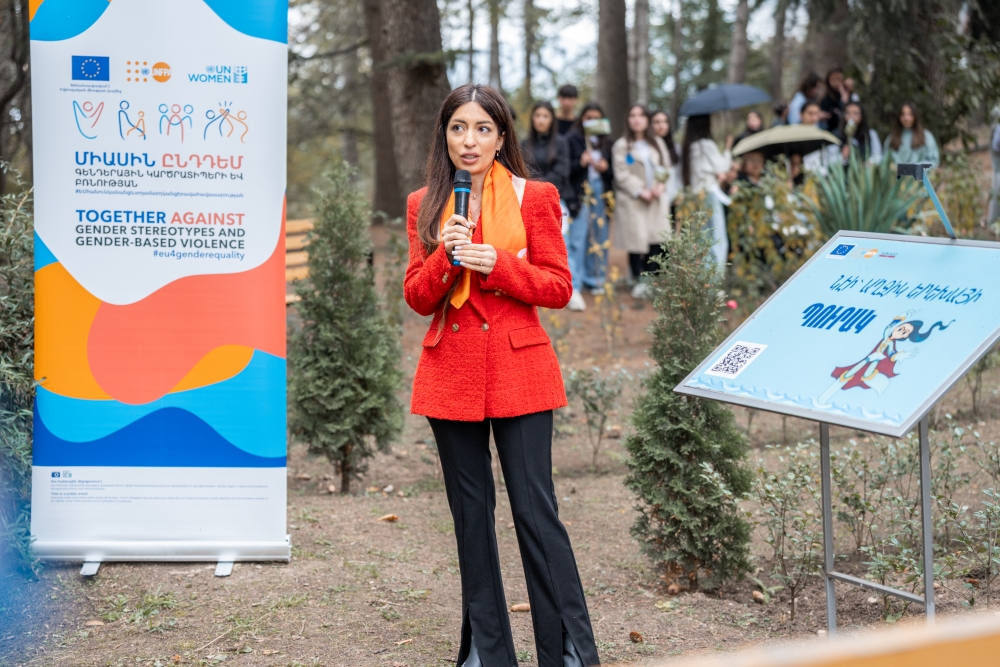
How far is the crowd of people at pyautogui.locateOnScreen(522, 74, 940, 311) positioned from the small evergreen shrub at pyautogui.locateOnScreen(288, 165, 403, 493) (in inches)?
161

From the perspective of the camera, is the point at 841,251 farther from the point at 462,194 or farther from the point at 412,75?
the point at 412,75

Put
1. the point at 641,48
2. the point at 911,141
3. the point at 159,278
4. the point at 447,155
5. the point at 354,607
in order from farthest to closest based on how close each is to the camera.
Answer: the point at 641,48 → the point at 911,141 → the point at 159,278 → the point at 354,607 → the point at 447,155

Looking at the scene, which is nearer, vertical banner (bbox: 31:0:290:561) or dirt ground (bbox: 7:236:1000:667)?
dirt ground (bbox: 7:236:1000:667)

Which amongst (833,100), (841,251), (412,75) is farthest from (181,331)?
(833,100)

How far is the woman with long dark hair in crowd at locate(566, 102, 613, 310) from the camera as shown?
10109 millimetres

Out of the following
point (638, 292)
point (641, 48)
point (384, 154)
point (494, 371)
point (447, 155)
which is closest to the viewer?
point (494, 371)

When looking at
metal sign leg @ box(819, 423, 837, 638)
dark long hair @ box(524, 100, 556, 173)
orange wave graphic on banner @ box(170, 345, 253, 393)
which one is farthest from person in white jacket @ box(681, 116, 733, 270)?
metal sign leg @ box(819, 423, 837, 638)

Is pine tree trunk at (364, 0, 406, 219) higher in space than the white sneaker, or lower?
higher

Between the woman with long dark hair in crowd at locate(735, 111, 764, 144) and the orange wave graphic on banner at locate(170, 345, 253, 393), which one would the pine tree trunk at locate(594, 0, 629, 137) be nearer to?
the woman with long dark hair in crowd at locate(735, 111, 764, 144)

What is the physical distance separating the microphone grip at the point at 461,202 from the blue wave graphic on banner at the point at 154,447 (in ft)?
6.26

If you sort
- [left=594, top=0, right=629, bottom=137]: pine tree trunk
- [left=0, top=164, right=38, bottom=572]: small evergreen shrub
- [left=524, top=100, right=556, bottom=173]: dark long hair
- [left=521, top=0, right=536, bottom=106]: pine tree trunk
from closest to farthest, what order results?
[left=0, top=164, right=38, bottom=572]: small evergreen shrub
[left=524, top=100, right=556, bottom=173]: dark long hair
[left=594, top=0, right=629, bottom=137]: pine tree trunk
[left=521, top=0, right=536, bottom=106]: pine tree trunk

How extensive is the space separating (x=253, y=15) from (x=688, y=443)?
8.21ft

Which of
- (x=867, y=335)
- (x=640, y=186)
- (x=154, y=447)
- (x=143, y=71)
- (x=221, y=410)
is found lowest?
(x=154, y=447)

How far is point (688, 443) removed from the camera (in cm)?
415
